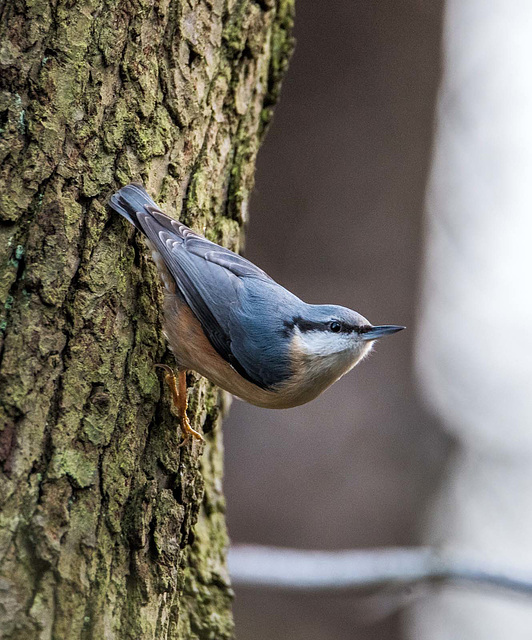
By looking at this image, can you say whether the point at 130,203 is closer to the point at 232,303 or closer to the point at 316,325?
the point at 232,303

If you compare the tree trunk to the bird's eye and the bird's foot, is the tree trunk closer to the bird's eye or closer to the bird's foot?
the bird's foot

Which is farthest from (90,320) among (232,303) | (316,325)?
(316,325)

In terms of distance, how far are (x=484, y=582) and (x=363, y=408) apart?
1837 millimetres

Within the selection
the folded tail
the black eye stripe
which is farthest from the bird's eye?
the folded tail

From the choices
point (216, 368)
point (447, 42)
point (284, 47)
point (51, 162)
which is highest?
point (447, 42)

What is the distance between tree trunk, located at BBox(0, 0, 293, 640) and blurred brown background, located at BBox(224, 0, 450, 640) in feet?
7.01

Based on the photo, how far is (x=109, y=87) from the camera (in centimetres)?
192

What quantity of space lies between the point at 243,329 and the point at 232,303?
0.34 ft

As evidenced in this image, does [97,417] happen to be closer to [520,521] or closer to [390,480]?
[390,480]

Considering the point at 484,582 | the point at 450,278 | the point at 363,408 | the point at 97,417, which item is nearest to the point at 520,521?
the point at 450,278

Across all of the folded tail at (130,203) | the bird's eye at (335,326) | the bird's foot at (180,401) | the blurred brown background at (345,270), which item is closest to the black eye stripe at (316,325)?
the bird's eye at (335,326)

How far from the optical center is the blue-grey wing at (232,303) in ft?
7.50

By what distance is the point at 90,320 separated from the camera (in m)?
1.83

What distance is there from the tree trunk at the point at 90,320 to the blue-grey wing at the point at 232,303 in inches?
4.8
